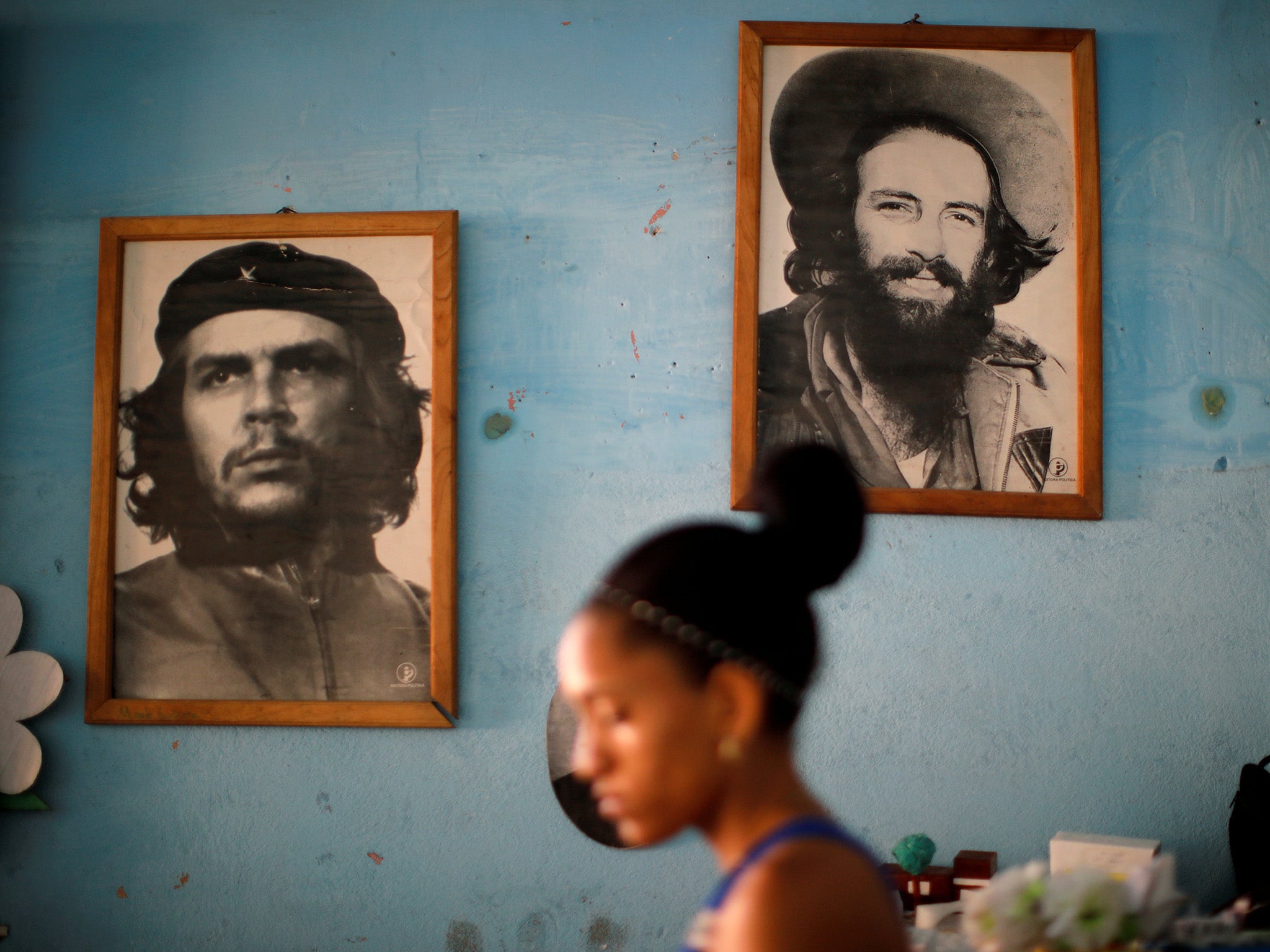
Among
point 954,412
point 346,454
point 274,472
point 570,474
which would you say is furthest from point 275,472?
point 954,412

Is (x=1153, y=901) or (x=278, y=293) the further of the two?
(x=278, y=293)

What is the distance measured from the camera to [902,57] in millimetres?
2230

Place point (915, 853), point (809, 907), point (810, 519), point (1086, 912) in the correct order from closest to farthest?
point (809, 907) < point (810, 519) < point (1086, 912) < point (915, 853)

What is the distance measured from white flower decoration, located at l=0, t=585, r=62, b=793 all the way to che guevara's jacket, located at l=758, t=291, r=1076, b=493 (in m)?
1.67

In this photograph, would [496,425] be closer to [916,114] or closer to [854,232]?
[854,232]

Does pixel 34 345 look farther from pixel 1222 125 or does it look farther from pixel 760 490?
pixel 1222 125

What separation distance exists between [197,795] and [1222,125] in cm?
274

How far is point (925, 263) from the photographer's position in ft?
7.19

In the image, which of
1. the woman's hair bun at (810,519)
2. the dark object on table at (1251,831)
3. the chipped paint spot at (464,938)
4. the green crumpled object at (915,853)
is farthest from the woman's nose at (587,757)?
the dark object on table at (1251,831)

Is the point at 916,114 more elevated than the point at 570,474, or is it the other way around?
the point at 916,114

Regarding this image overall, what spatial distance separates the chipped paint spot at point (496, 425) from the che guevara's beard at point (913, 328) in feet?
2.54

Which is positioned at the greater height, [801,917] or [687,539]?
[687,539]

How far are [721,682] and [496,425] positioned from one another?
1.50 metres

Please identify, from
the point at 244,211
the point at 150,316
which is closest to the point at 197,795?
the point at 150,316
